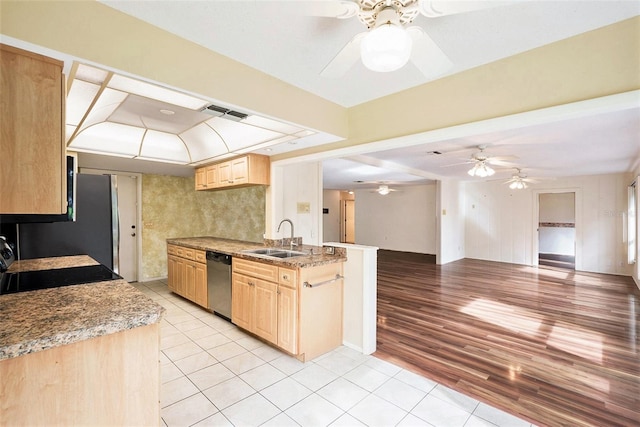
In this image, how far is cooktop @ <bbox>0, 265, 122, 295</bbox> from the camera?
1.62 meters

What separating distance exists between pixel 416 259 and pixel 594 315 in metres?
4.59

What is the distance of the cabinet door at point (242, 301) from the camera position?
3021 mm

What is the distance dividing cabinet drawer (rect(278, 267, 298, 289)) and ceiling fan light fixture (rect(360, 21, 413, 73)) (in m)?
1.82

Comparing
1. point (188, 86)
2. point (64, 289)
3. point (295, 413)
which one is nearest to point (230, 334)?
point (295, 413)

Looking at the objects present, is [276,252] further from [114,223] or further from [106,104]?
[106,104]

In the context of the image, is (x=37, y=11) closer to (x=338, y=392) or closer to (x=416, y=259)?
(x=338, y=392)

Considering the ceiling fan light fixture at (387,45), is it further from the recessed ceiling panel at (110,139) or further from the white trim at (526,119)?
the recessed ceiling panel at (110,139)

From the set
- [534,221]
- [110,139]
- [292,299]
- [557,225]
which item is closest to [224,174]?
[110,139]

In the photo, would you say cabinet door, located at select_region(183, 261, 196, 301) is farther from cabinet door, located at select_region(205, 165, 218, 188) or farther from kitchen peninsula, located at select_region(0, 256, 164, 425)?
kitchen peninsula, located at select_region(0, 256, 164, 425)

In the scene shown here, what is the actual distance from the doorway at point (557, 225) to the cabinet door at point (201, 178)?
1014cm

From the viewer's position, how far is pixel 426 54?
1.44 metres

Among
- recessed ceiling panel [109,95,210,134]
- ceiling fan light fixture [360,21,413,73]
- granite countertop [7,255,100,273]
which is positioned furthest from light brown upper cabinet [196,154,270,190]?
ceiling fan light fixture [360,21,413,73]

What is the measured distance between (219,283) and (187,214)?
2870 mm

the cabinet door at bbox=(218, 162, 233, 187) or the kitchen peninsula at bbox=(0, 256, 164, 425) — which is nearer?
the kitchen peninsula at bbox=(0, 256, 164, 425)
